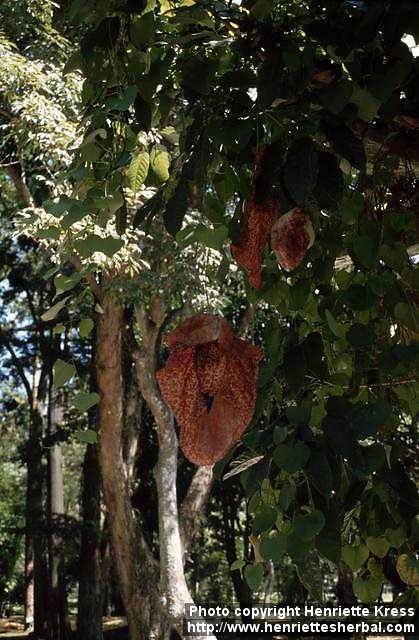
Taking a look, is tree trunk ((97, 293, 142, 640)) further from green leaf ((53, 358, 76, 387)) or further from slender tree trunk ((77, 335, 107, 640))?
green leaf ((53, 358, 76, 387))

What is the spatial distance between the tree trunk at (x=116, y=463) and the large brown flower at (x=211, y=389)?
7.20 meters

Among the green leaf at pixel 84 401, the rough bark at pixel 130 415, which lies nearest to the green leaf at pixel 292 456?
the green leaf at pixel 84 401

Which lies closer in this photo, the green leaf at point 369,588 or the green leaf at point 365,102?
the green leaf at point 365,102

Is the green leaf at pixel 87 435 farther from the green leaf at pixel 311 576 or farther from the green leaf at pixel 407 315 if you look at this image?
the green leaf at pixel 407 315

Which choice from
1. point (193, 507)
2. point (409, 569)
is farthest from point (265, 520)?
point (193, 507)

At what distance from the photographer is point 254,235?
136cm

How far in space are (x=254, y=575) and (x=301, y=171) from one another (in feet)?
2.19

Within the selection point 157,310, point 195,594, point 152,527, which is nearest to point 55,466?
point 152,527

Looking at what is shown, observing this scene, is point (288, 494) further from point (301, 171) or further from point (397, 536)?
point (301, 171)

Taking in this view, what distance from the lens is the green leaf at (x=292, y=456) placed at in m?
1.07

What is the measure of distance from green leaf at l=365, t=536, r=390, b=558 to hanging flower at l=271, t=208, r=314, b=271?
0.47m

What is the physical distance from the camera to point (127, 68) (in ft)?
4.74

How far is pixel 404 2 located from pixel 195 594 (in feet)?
60.5

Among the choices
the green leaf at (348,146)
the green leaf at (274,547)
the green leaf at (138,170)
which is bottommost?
the green leaf at (274,547)
